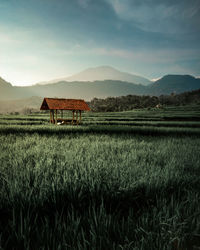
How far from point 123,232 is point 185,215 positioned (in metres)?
0.65

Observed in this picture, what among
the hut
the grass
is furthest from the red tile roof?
the grass

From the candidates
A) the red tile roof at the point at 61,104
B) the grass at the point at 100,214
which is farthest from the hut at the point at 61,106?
the grass at the point at 100,214

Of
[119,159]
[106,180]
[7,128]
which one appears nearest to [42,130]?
[7,128]

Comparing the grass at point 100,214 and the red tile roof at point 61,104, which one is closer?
the grass at point 100,214

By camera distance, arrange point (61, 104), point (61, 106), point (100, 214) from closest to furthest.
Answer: point (100, 214) → point (61, 106) → point (61, 104)

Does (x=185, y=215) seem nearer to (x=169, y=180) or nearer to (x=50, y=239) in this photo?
(x=169, y=180)

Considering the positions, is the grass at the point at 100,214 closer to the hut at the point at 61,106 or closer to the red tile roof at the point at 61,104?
the hut at the point at 61,106

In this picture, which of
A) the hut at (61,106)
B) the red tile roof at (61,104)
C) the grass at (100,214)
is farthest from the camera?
the red tile roof at (61,104)

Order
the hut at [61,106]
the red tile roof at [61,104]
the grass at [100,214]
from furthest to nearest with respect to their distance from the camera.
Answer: the red tile roof at [61,104] → the hut at [61,106] → the grass at [100,214]

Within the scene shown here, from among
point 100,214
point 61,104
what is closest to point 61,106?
point 61,104

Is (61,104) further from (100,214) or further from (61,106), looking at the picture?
(100,214)

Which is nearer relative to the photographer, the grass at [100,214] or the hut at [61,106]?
the grass at [100,214]

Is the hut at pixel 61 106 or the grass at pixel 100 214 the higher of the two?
the hut at pixel 61 106

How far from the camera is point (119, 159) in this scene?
3.35 m
